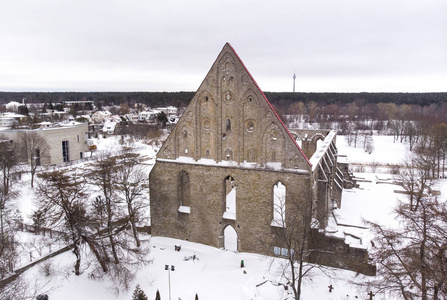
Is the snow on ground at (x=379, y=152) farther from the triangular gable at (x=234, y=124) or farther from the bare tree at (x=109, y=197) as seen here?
the bare tree at (x=109, y=197)

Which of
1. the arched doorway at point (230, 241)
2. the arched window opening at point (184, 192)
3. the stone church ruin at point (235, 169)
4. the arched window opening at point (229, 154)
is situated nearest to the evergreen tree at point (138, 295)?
the stone church ruin at point (235, 169)

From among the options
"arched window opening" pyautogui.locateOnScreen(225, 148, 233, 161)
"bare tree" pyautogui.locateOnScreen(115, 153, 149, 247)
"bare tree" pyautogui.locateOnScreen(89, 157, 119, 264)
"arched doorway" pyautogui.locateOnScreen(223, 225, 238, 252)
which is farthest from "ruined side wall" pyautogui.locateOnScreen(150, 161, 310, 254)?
"bare tree" pyautogui.locateOnScreen(89, 157, 119, 264)

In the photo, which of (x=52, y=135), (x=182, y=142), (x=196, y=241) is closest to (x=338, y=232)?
(x=196, y=241)

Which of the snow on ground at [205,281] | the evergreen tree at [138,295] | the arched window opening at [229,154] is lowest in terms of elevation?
the snow on ground at [205,281]

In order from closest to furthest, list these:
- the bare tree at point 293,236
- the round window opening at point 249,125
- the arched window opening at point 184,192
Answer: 1. the bare tree at point 293,236
2. the round window opening at point 249,125
3. the arched window opening at point 184,192

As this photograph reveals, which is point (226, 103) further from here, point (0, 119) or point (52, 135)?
point (0, 119)

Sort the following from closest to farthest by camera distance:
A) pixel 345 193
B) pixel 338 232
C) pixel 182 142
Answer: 1. pixel 338 232
2. pixel 182 142
3. pixel 345 193

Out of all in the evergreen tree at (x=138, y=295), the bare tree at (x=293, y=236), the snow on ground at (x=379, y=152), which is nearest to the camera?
the evergreen tree at (x=138, y=295)

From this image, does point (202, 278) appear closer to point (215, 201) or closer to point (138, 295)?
point (138, 295)

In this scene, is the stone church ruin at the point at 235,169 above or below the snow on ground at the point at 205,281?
above
